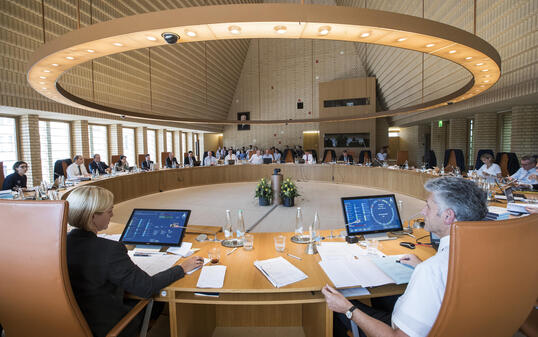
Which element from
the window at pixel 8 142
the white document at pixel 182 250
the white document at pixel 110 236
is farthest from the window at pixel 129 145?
the white document at pixel 182 250

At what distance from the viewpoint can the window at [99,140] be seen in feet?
33.1

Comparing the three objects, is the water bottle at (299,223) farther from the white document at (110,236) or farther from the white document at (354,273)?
the white document at (110,236)

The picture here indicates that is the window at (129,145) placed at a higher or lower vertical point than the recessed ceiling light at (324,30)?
lower

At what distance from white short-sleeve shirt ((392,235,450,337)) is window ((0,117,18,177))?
9.54m

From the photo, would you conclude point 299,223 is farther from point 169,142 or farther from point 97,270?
point 169,142

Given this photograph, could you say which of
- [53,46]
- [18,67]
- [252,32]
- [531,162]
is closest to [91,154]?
[18,67]

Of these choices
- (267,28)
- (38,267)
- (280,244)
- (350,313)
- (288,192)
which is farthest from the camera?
(288,192)

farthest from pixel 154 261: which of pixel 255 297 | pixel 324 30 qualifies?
pixel 324 30

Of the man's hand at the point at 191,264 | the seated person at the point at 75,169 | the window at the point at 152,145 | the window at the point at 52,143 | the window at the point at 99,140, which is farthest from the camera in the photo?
the window at the point at 152,145

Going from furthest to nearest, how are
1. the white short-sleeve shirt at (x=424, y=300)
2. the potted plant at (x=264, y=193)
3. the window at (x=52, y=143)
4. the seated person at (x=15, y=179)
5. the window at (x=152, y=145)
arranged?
the window at (x=152, y=145) < the window at (x=52, y=143) < the potted plant at (x=264, y=193) < the seated person at (x=15, y=179) < the white short-sleeve shirt at (x=424, y=300)

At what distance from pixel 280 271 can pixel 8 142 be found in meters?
9.10

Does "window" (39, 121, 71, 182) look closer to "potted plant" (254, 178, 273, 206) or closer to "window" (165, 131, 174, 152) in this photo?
"window" (165, 131, 174, 152)

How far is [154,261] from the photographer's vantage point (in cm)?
185

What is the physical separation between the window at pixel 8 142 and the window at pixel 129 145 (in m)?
4.36
